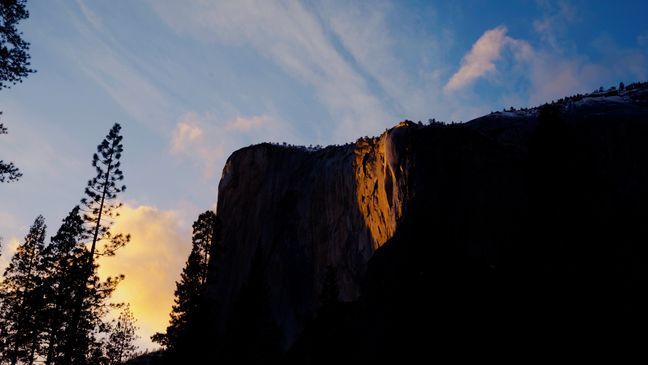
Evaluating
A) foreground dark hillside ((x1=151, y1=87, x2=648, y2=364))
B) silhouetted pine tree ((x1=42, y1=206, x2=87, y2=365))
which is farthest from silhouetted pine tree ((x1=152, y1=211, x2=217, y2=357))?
silhouetted pine tree ((x1=42, y1=206, x2=87, y2=365))

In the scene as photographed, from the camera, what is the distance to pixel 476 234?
27.6m

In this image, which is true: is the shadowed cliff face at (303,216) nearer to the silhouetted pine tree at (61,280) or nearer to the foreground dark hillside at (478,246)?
the foreground dark hillside at (478,246)

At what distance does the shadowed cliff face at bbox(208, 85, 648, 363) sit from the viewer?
24.1 m

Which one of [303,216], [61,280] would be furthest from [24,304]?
[303,216]

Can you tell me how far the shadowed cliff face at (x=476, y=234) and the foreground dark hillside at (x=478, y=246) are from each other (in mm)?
71

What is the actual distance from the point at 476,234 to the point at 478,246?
720mm

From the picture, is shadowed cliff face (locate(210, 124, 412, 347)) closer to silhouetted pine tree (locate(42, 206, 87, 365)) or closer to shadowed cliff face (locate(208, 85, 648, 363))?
shadowed cliff face (locate(208, 85, 648, 363))

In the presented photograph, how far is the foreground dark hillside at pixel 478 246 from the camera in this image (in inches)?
939

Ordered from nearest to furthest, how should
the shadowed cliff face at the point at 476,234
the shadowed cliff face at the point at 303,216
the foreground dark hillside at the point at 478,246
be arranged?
the foreground dark hillside at the point at 478,246, the shadowed cliff face at the point at 476,234, the shadowed cliff face at the point at 303,216

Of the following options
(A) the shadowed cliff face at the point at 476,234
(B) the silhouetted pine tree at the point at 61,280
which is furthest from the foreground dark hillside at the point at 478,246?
(B) the silhouetted pine tree at the point at 61,280

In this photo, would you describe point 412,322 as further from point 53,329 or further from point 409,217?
point 53,329

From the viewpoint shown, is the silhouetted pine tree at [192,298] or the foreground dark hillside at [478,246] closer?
the foreground dark hillside at [478,246]

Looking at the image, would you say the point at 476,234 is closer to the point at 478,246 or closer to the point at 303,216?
the point at 478,246

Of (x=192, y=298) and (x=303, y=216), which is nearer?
(x=192, y=298)
